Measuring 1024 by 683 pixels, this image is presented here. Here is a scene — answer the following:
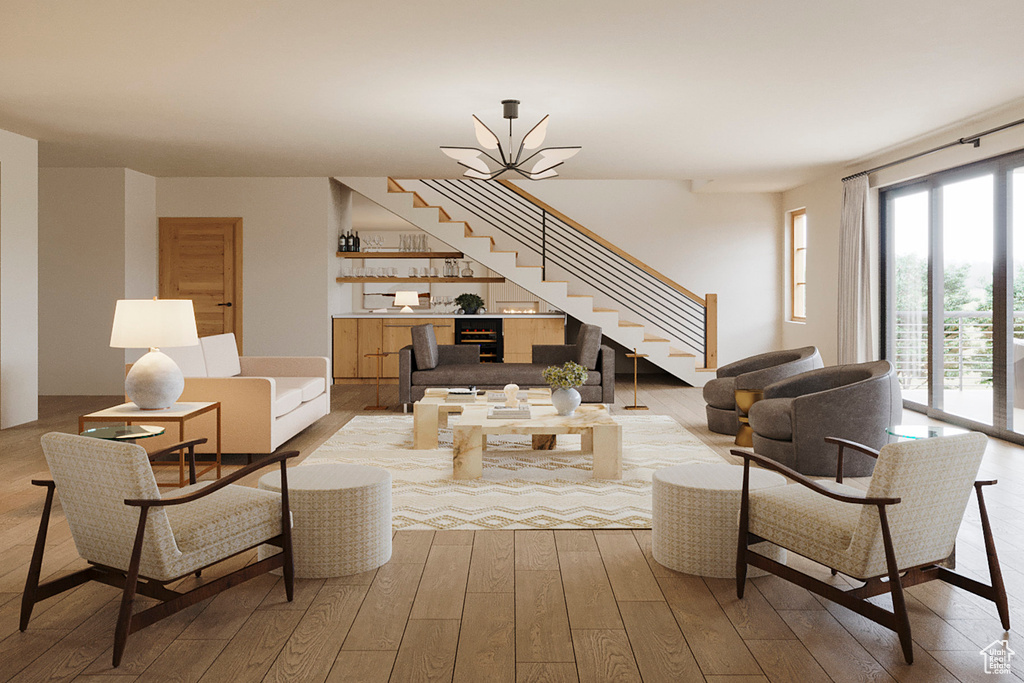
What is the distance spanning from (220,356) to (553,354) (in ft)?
11.1

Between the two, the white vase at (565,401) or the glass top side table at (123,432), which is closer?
the glass top side table at (123,432)

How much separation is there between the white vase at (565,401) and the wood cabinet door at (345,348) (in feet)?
17.0

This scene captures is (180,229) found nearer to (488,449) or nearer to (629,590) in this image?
(488,449)

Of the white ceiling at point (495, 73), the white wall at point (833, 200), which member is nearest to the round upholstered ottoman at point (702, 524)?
the white ceiling at point (495, 73)

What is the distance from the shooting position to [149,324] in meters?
4.48

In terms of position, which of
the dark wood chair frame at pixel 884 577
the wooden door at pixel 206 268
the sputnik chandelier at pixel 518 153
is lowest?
the dark wood chair frame at pixel 884 577

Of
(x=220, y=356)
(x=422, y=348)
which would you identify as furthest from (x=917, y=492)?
(x=422, y=348)

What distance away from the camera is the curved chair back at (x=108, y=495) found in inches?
96.3

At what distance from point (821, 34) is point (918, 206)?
400 cm

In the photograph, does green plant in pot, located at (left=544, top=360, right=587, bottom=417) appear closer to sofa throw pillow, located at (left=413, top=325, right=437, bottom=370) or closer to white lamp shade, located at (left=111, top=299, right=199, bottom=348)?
white lamp shade, located at (left=111, top=299, right=199, bottom=348)

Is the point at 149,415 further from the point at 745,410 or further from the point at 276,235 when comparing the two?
the point at 276,235

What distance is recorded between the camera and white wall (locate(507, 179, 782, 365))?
11.4 meters

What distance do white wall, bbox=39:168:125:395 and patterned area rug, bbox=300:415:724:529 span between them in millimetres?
4026

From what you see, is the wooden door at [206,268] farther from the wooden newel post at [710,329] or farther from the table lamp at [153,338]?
the wooden newel post at [710,329]
